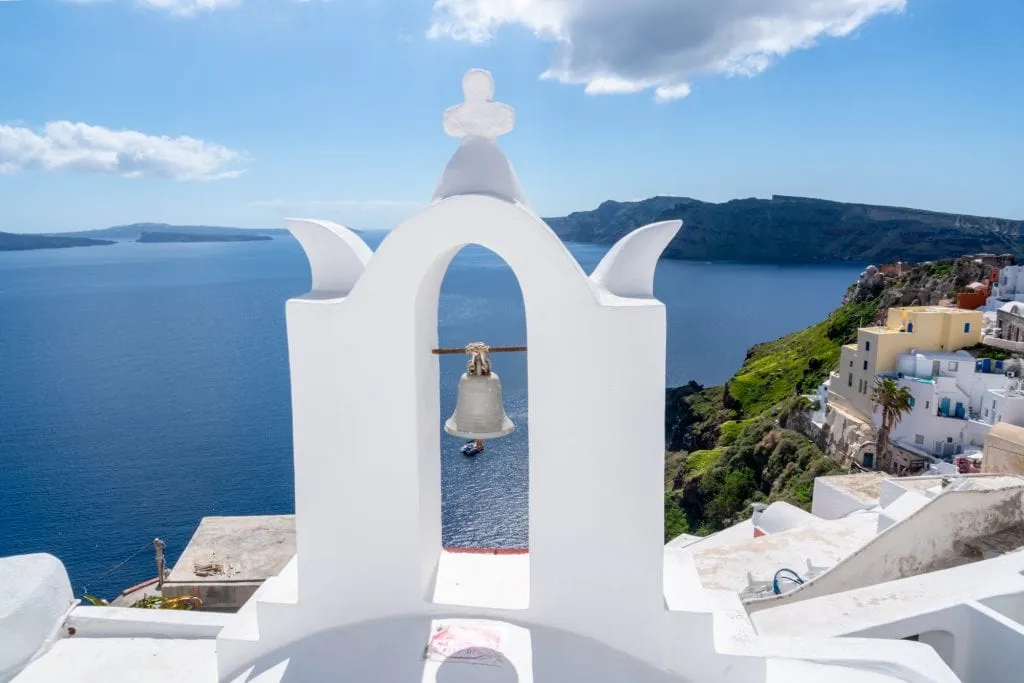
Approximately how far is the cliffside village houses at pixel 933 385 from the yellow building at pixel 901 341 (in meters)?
0.05

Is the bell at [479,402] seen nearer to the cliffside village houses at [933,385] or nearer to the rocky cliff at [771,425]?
the rocky cliff at [771,425]

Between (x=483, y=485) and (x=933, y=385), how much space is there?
2152cm

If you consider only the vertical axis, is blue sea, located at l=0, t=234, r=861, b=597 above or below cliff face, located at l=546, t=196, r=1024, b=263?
below

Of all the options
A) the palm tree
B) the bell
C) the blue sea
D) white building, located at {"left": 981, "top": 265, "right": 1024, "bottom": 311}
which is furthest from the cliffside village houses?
the bell

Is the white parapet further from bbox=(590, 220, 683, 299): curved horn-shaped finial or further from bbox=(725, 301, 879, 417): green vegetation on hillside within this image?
Result: bbox=(725, 301, 879, 417): green vegetation on hillside

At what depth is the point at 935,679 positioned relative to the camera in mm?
3996

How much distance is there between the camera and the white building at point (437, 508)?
3.53 m

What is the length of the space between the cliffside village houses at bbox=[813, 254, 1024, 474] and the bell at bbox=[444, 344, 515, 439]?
25437 millimetres

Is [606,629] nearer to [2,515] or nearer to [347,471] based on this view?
[347,471]

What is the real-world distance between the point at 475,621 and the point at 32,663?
2.98 metres

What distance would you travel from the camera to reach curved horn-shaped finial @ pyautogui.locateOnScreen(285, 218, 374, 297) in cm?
400

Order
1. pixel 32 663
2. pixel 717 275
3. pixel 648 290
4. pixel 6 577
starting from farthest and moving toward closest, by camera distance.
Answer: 1. pixel 717 275
2. pixel 6 577
3. pixel 32 663
4. pixel 648 290

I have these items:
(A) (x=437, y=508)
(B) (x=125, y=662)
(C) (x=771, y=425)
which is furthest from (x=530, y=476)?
(C) (x=771, y=425)

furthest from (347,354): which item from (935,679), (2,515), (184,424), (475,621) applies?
(184,424)
